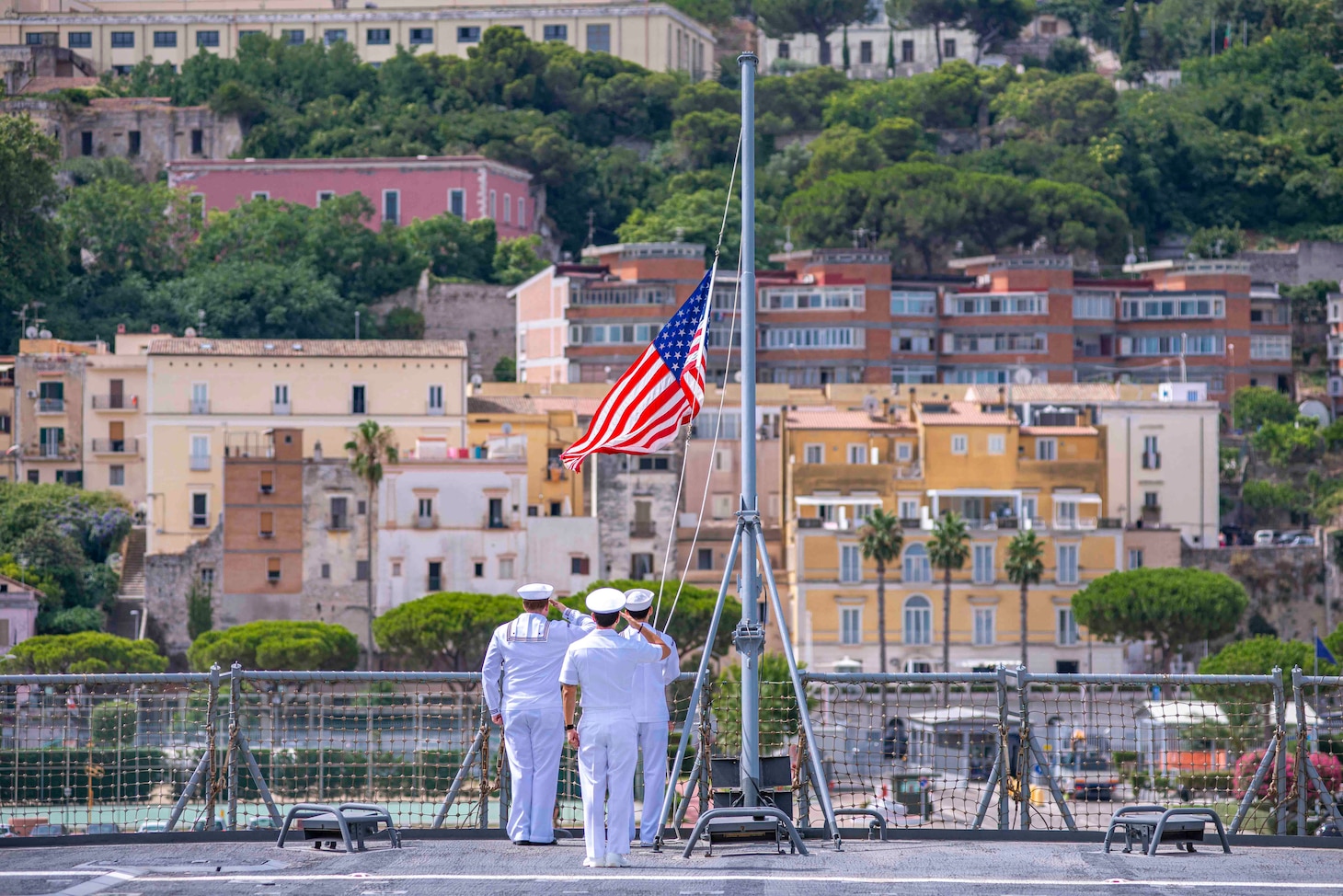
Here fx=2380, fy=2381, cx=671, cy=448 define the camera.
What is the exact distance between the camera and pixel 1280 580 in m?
69.5

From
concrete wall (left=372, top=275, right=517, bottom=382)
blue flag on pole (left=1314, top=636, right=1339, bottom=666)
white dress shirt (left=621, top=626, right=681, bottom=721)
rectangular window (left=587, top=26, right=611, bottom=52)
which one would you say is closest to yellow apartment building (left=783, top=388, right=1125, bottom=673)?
blue flag on pole (left=1314, top=636, right=1339, bottom=666)

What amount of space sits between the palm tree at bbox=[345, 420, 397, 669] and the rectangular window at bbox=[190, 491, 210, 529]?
5.55 metres

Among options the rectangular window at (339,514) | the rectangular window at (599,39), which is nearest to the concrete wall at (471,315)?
the rectangular window at (339,514)

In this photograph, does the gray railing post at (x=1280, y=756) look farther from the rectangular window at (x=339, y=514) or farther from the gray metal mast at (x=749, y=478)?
the rectangular window at (x=339, y=514)

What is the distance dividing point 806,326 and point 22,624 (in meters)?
35.0

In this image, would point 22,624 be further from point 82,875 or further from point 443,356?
point 82,875

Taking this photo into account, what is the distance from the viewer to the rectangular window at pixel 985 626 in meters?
64.8

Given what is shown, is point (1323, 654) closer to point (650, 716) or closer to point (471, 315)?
point (650, 716)

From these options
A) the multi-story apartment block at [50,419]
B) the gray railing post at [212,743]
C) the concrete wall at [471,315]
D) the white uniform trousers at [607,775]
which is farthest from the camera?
the concrete wall at [471,315]

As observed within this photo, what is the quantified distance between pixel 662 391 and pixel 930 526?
50.8 m

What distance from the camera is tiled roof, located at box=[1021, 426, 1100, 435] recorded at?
7081 cm

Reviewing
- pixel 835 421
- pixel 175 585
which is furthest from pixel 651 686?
pixel 835 421

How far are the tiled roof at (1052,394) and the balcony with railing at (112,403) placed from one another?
90.0 ft

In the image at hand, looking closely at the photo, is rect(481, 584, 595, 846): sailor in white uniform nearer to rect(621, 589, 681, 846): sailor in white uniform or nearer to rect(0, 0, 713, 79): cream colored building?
rect(621, 589, 681, 846): sailor in white uniform
